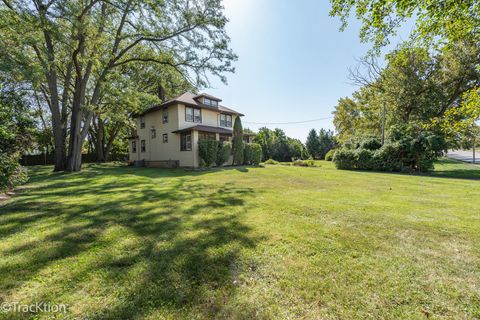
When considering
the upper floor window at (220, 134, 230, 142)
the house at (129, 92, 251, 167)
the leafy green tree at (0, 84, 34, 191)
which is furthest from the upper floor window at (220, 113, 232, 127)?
the leafy green tree at (0, 84, 34, 191)

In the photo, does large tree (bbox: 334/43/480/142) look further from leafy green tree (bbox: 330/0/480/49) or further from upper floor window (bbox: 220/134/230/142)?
upper floor window (bbox: 220/134/230/142)

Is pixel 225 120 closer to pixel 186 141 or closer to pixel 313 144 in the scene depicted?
pixel 186 141

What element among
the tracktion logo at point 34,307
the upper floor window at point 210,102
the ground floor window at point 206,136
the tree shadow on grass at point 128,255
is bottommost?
the tracktion logo at point 34,307

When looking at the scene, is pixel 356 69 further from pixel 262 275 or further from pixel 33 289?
pixel 33 289

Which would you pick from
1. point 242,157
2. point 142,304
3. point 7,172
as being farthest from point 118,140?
point 142,304

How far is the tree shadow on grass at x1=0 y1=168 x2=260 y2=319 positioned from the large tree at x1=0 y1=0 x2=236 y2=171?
10.4 meters

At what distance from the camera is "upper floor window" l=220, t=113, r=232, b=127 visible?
71.6 ft

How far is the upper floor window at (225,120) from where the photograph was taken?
71.6ft

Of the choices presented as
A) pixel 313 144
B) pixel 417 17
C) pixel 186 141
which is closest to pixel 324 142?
pixel 313 144

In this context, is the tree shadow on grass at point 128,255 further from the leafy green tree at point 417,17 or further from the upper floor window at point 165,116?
the upper floor window at point 165,116

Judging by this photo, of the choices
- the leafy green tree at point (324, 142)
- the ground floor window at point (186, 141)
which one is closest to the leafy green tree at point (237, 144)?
the ground floor window at point (186, 141)

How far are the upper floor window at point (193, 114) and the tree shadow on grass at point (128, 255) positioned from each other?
1454 centimetres

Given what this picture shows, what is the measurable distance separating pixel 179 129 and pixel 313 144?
30204 millimetres

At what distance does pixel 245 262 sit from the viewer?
8.87 ft
